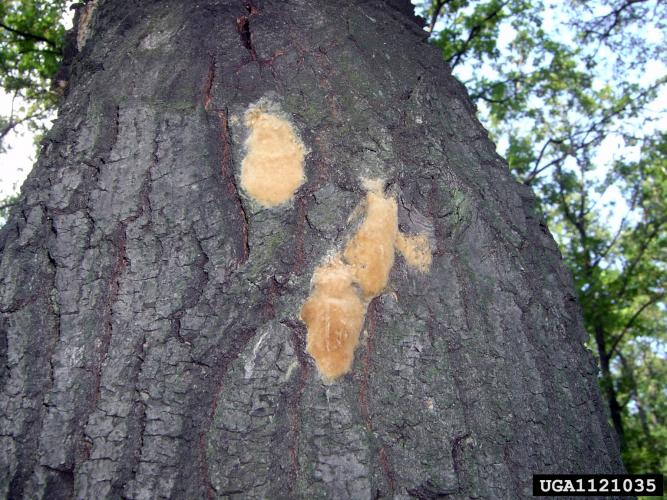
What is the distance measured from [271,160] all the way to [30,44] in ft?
23.0

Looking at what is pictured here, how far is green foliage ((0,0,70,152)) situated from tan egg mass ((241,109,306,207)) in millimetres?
5580

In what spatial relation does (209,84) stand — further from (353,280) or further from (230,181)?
(353,280)

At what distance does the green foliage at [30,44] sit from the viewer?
6438 millimetres

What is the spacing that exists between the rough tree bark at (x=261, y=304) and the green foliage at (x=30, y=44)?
17.7ft

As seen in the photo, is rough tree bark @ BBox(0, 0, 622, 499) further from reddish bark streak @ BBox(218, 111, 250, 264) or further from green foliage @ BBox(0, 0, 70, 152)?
green foliage @ BBox(0, 0, 70, 152)

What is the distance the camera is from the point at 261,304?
132 centimetres

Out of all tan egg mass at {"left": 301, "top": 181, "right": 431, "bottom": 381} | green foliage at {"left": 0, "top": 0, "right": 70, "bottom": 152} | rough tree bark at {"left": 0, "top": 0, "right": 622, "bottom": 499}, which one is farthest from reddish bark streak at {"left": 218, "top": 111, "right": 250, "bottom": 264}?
green foliage at {"left": 0, "top": 0, "right": 70, "bottom": 152}

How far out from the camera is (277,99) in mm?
1602

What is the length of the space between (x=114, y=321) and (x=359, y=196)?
0.70 metres

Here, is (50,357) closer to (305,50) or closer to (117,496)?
(117,496)

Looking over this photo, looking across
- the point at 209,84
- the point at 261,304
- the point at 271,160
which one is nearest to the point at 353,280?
the point at 261,304

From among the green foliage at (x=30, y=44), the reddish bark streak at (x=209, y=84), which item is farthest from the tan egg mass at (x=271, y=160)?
the green foliage at (x=30, y=44)

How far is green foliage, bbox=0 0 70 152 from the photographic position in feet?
21.1

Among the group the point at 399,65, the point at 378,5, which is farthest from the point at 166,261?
the point at 378,5
